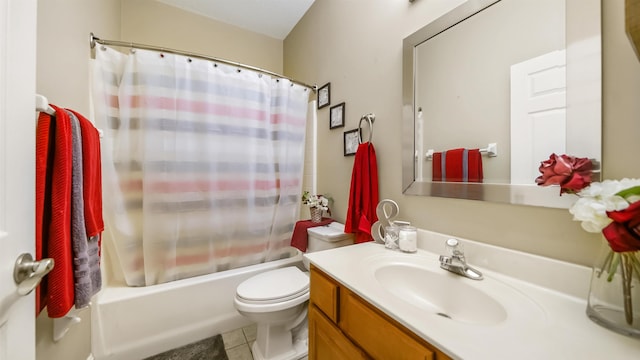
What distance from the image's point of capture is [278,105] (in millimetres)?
1873

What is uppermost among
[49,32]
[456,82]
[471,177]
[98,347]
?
[49,32]

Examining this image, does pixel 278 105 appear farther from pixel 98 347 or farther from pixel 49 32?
pixel 98 347

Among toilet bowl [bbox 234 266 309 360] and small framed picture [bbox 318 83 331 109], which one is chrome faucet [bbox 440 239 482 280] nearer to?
toilet bowl [bbox 234 266 309 360]

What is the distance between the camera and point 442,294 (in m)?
0.83

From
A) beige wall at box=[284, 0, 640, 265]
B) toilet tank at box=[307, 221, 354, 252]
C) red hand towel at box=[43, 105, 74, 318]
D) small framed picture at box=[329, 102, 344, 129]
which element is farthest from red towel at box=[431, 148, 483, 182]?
red hand towel at box=[43, 105, 74, 318]

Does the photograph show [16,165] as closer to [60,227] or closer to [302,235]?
[60,227]

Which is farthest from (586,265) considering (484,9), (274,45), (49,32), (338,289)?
(274,45)

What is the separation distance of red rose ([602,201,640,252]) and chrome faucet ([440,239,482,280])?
38cm

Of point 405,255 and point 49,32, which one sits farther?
point 405,255

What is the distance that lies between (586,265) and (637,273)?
0.16m

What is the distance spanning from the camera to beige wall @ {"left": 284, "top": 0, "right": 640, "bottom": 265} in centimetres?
62

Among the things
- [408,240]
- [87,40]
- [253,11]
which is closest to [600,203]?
[408,240]

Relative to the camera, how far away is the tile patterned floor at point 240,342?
4.50ft

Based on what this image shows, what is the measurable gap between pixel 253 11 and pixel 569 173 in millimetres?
2497
